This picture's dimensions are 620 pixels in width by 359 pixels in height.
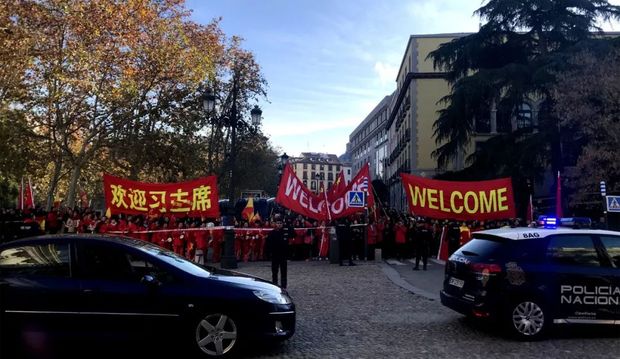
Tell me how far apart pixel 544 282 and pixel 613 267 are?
3.39ft

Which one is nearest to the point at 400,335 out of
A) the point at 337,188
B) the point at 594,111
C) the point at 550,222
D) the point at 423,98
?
the point at 550,222

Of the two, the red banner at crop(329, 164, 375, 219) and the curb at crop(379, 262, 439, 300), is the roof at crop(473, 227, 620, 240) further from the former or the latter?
the red banner at crop(329, 164, 375, 219)

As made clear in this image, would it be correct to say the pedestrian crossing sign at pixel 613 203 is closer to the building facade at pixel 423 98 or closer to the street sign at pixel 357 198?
the street sign at pixel 357 198

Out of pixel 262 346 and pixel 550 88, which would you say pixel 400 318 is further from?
pixel 550 88

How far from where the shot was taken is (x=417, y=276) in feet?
47.9

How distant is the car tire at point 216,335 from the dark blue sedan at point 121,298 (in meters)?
0.01

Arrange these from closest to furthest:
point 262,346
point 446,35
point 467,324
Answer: point 262,346 → point 467,324 → point 446,35

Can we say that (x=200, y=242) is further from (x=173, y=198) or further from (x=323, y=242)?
(x=323, y=242)

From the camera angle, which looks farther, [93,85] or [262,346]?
[93,85]

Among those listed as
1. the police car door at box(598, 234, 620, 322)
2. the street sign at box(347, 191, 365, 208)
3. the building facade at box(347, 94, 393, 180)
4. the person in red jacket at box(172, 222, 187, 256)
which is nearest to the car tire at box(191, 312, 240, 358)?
the police car door at box(598, 234, 620, 322)

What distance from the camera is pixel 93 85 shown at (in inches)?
863

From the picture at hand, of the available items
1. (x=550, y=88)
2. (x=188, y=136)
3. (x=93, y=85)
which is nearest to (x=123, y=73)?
(x=93, y=85)

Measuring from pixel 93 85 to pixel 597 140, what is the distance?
20.3 metres

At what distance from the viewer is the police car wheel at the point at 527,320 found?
7301 mm
